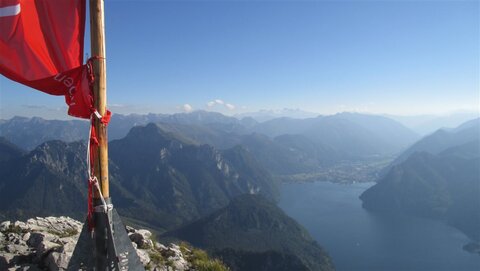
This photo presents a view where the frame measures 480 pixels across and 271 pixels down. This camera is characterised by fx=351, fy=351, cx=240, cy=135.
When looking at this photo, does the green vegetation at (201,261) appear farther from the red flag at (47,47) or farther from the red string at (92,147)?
the red flag at (47,47)

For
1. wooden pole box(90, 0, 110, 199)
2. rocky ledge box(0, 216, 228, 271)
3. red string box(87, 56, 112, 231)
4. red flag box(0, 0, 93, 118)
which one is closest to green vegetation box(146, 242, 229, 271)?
rocky ledge box(0, 216, 228, 271)

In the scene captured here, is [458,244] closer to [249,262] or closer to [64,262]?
[249,262]

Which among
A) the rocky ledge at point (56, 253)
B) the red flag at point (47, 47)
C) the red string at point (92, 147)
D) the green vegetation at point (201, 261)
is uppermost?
the red flag at point (47, 47)

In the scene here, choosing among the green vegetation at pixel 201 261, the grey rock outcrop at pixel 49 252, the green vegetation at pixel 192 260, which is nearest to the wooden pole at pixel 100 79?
the grey rock outcrop at pixel 49 252

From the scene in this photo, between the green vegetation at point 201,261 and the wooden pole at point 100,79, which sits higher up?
the wooden pole at point 100,79

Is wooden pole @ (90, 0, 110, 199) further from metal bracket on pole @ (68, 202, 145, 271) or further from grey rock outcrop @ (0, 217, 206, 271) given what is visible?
grey rock outcrop @ (0, 217, 206, 271)

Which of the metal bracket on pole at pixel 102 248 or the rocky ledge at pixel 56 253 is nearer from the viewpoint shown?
the metal bracket on pole at pixel 102 248
